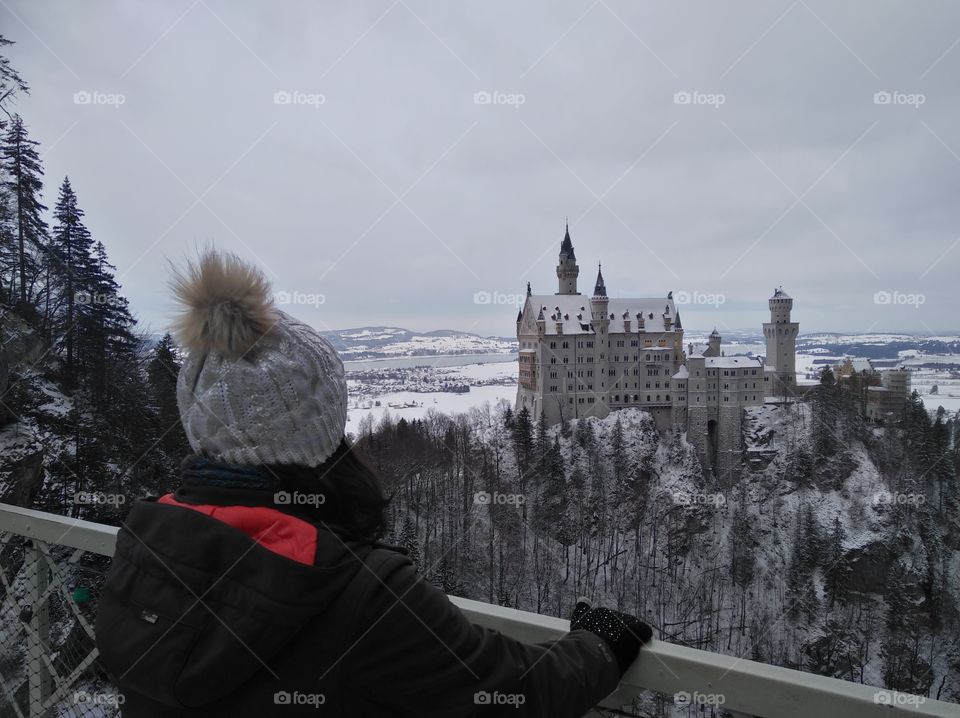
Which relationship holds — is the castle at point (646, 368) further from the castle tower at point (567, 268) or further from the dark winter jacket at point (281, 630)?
the dark winter jacket at point (281, 630)

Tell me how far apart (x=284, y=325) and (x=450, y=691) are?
0.67 metres

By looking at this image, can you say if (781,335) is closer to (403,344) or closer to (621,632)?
(403,344)

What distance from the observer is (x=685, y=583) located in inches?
1128

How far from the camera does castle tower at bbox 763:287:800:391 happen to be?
3419cm

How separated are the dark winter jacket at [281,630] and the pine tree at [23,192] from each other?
592 inches

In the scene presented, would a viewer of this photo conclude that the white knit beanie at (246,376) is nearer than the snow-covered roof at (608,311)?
Yes

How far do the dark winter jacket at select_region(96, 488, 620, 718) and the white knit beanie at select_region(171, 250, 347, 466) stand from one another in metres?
0.15

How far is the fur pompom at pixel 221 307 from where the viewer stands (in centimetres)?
99

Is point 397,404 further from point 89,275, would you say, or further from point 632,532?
point 89,275

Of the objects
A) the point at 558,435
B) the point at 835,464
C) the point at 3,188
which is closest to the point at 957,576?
the point at 835,464

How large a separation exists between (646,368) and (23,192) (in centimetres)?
2881

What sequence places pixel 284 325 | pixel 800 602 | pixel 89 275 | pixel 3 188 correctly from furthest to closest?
pixel 800 602, pixel 89 275, pixel 3 188, pixel 284 325

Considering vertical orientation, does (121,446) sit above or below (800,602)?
above

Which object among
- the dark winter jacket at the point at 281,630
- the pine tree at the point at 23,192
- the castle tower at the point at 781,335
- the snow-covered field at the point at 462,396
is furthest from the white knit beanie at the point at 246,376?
the castle tower at the point at 781,335
